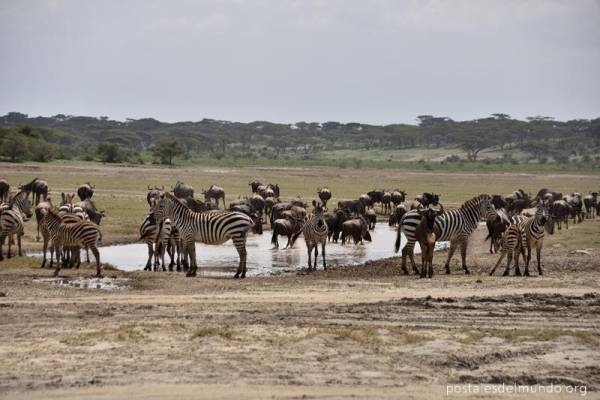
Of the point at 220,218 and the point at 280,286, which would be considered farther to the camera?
the point at 220,218

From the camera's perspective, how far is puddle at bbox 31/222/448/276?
2127 cm

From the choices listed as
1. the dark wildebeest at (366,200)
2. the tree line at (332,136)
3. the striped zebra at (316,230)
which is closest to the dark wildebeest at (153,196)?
the striped zebra at (316,230)

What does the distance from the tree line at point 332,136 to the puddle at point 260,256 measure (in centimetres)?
7490

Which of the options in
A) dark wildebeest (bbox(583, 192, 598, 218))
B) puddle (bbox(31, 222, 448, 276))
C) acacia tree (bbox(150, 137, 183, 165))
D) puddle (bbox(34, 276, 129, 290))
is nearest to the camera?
puddle (bbox(34, 276, 129, 290))

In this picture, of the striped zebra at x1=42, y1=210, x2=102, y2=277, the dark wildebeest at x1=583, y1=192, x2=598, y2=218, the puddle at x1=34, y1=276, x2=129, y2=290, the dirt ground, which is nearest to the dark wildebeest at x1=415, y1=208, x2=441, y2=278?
the dirt ground

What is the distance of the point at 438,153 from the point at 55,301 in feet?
388

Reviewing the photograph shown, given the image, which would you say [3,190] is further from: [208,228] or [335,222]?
[208,228]

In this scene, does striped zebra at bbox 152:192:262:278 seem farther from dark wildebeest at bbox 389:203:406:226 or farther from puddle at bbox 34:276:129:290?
dark wildebeest at bbox 389:203:406:226

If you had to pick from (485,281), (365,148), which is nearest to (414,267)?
(485,281)

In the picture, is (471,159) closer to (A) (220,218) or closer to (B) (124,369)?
(A) (220,218)

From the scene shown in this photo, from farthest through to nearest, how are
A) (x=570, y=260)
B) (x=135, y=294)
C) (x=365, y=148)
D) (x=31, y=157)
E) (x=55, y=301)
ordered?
(x=365, y=148), (x=31, y=157), (x=570, y=260), (x=135, y=294), (x=55, y=301)

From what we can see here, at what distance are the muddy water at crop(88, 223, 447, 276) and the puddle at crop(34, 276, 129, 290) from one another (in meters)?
3.00

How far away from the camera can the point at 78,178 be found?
5441cm

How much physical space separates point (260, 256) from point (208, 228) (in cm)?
599
